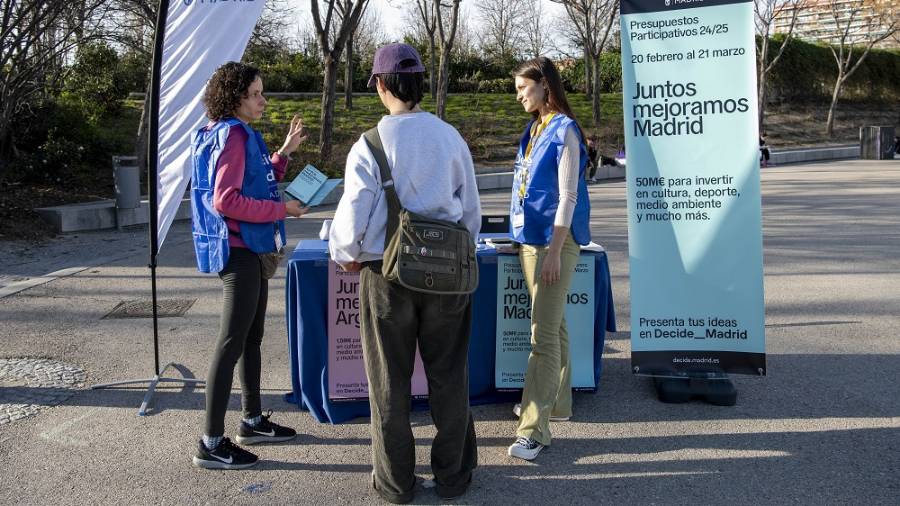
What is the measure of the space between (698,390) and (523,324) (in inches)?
43.3

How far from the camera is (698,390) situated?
4664 millimetres

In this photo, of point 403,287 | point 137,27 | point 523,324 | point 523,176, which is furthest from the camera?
point 137,27

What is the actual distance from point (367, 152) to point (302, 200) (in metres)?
0.82

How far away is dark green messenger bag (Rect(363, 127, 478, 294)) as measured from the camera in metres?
3.11

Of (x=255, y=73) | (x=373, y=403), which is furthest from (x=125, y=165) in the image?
(x=373, y=403)

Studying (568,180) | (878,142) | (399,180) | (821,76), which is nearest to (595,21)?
(878,142)

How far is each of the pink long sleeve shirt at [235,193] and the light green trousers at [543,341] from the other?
52.2 inches

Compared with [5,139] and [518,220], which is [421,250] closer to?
[518,220]

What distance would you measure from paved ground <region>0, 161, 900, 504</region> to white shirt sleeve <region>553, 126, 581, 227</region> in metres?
1.20

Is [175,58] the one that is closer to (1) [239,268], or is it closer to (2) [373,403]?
(1) [239,268]

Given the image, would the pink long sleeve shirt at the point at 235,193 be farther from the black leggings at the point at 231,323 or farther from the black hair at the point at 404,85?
the black hair at the point at 404,85

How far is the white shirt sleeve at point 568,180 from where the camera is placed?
3799 millimetres

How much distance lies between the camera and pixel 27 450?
4031 mm

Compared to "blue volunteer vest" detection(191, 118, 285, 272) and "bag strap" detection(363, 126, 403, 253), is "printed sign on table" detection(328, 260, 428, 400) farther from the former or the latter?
"bag strap" detection(363, 126, 403, 253)
